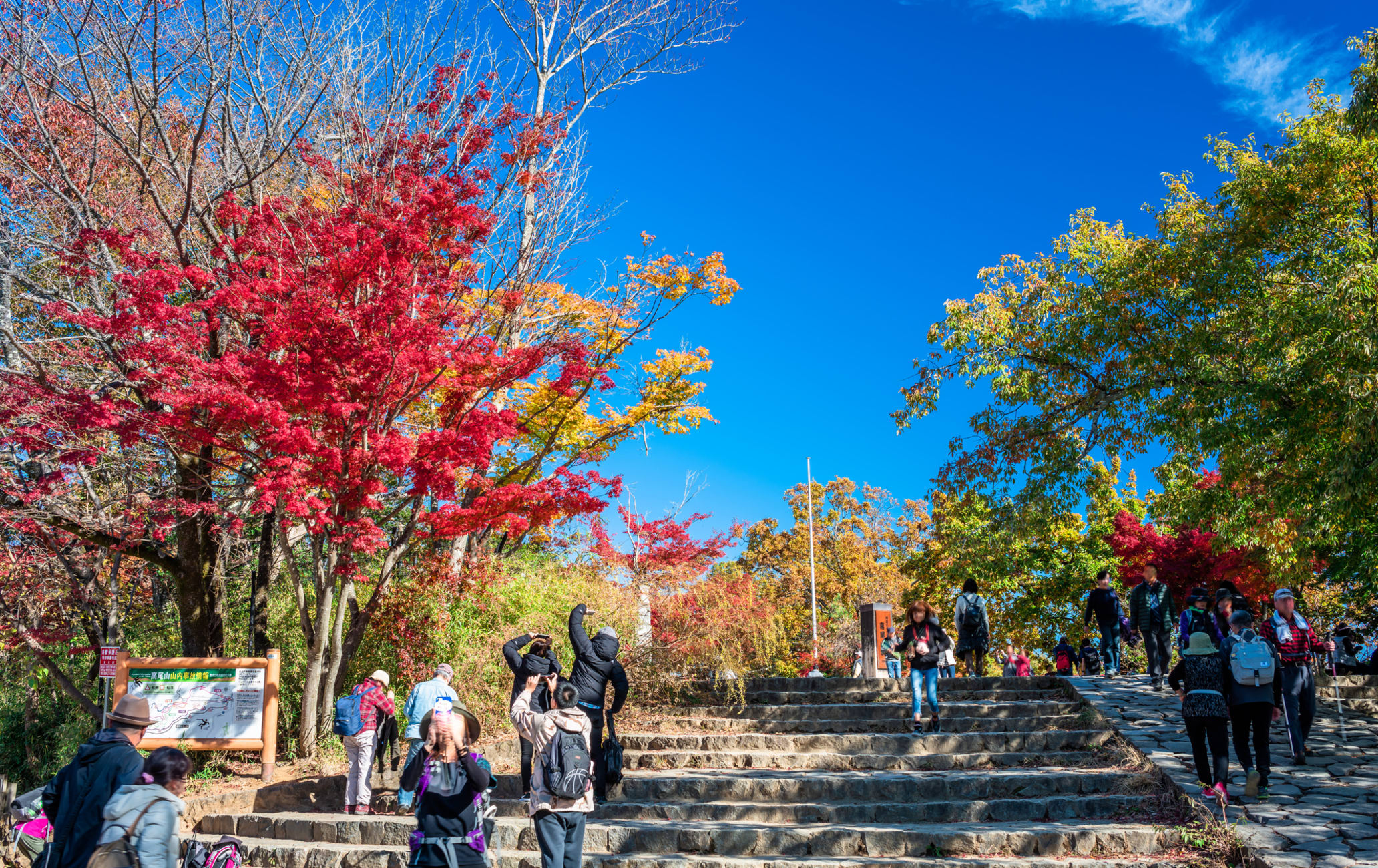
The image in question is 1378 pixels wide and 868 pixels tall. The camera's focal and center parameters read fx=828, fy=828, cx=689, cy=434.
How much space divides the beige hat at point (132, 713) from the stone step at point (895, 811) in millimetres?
4172

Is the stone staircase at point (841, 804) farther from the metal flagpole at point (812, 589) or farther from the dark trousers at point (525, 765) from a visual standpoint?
the metal flagpole at point (812, 589)

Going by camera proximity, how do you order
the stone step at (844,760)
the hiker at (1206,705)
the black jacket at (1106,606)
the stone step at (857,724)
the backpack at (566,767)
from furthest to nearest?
the black jacket at (1106,606)
the stone step at (857,724)
the stone step at (844,760)
the hiker at (1206,705)
the backpack at (566,767)

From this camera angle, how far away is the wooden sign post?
9.02 meters

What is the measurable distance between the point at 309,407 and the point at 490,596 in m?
3.45

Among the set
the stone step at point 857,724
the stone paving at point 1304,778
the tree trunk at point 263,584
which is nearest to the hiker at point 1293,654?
the stone paving at point 1304,778

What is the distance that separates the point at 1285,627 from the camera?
7.68 metres

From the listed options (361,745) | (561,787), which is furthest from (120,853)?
(361,745)

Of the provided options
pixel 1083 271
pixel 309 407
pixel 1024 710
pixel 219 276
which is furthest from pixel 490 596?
pixel 1083 271

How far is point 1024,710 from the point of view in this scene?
1070 centimetres

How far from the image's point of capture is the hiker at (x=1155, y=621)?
11602 mm

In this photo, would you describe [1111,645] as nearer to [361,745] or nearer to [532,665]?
[532,665]

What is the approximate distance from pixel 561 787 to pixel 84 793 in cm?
247

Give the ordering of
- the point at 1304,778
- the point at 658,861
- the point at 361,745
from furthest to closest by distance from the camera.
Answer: the point at 361,745 < the point at 1304,778 < the point at 658,861

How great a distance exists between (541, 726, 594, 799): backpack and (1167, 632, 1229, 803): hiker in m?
4.88
